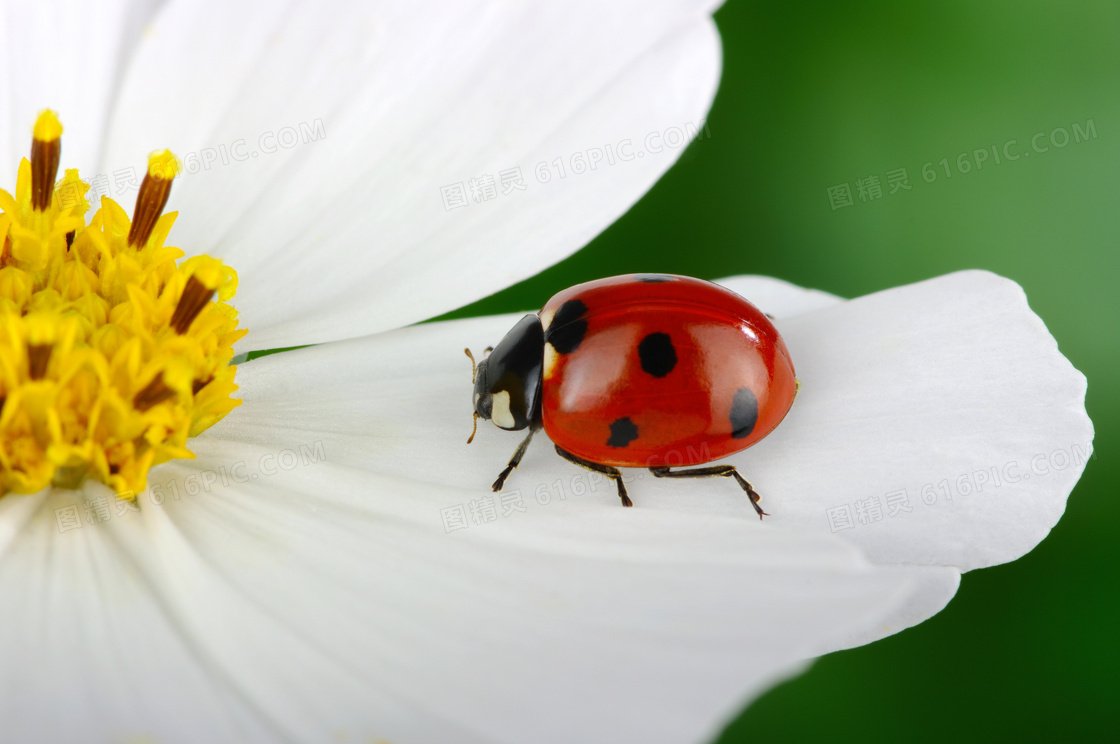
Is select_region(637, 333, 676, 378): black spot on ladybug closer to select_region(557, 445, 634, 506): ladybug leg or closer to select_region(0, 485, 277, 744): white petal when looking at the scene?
select_region(557, 445, 634, 506): ladybug leg

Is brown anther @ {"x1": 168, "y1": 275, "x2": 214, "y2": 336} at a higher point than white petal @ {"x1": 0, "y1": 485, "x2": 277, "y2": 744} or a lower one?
higher

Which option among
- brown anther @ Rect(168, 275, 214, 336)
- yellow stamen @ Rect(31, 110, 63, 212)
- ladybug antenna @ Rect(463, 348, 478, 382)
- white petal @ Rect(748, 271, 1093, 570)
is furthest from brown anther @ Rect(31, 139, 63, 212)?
white petal @ Rect(748, 271, 1093, 570)

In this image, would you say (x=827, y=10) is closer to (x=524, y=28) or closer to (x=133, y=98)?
(x=524, y=28)

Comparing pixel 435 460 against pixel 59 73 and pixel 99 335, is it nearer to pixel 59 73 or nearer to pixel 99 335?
pixel 99 335

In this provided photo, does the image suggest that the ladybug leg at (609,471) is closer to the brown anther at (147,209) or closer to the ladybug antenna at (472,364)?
the ladybug antenna at (472,364)

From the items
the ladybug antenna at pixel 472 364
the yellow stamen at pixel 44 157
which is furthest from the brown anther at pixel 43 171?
the ladybug antenna at pixel 472 364

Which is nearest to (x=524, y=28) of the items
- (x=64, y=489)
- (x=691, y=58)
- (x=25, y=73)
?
(x=691, y=58)

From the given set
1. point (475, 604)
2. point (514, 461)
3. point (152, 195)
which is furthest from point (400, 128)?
point (475, 604)
